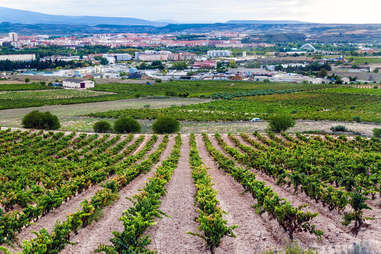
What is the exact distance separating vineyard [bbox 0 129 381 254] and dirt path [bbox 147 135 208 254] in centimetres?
3

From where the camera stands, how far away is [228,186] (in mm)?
15422

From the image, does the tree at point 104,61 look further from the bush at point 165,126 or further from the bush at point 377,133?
the bush at point 377,133

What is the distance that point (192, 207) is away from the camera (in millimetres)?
12445

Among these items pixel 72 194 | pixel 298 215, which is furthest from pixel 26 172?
pixel 298 215

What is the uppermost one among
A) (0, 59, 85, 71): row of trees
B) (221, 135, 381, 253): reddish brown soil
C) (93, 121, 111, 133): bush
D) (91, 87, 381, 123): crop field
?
(0, 59, 85, 71): row of trees

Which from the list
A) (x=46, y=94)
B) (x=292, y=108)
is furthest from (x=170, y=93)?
(x=292, y=108)

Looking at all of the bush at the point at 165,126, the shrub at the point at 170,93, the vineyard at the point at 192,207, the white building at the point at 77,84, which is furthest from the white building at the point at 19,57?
the vineyard at the point at 192,207

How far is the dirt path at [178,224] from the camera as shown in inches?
379

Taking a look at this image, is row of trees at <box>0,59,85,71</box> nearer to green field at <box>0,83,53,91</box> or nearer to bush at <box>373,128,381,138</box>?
green field at <box>0,83,53,91</box>

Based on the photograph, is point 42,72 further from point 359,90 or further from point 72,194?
point 72,194

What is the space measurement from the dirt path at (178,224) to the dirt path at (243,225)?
850 mm

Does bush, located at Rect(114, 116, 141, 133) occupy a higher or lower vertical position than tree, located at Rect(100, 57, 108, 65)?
lower

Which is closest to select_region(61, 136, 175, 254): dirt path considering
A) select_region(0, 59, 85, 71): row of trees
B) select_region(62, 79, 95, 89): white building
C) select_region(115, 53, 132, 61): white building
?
select_region(62, 79, 95, 89): white building

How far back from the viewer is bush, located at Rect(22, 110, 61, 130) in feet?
113
